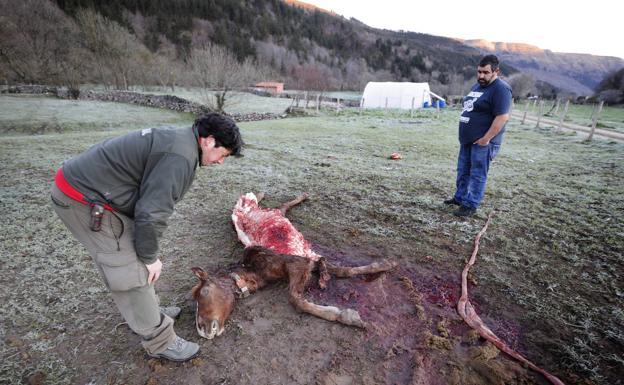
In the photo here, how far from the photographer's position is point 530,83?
59156 mm

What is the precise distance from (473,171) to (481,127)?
62cm

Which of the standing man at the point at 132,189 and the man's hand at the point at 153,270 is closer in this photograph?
the standing man at the point at 132,189

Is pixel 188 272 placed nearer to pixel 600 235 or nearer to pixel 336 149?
pixel 600 235

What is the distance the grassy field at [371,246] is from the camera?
7.80ft

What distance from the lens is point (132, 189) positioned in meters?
1.83

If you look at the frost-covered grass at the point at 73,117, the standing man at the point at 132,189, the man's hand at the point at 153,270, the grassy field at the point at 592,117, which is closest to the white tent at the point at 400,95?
the grassy field at the point at 592,117

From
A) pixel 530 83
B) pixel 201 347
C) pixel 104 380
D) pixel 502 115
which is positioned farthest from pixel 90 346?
pixel 530 83

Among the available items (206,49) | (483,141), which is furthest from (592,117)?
(206,49)

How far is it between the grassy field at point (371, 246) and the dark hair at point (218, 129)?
1555mm

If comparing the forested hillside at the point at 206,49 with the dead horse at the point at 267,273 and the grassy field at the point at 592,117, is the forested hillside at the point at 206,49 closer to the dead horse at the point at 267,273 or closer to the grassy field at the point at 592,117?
the dead horse at the point at 267,273

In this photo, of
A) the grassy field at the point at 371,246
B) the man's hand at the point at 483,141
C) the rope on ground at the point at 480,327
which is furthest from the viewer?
the man's hand at the point at 483,141

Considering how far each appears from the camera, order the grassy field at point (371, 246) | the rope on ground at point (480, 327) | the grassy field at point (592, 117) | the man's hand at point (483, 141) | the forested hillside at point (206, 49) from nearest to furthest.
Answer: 1. the rope on ground at point (480, 327)
2. the grassy field at point (371, 246)
3. the man's hand at point (483, 141)
4. the grassy field at point (592, 117)
5. the forested hillside at point (206, 49)

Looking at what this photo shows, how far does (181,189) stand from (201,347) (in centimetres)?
131

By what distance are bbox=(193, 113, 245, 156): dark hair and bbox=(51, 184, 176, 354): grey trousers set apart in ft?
2.29
